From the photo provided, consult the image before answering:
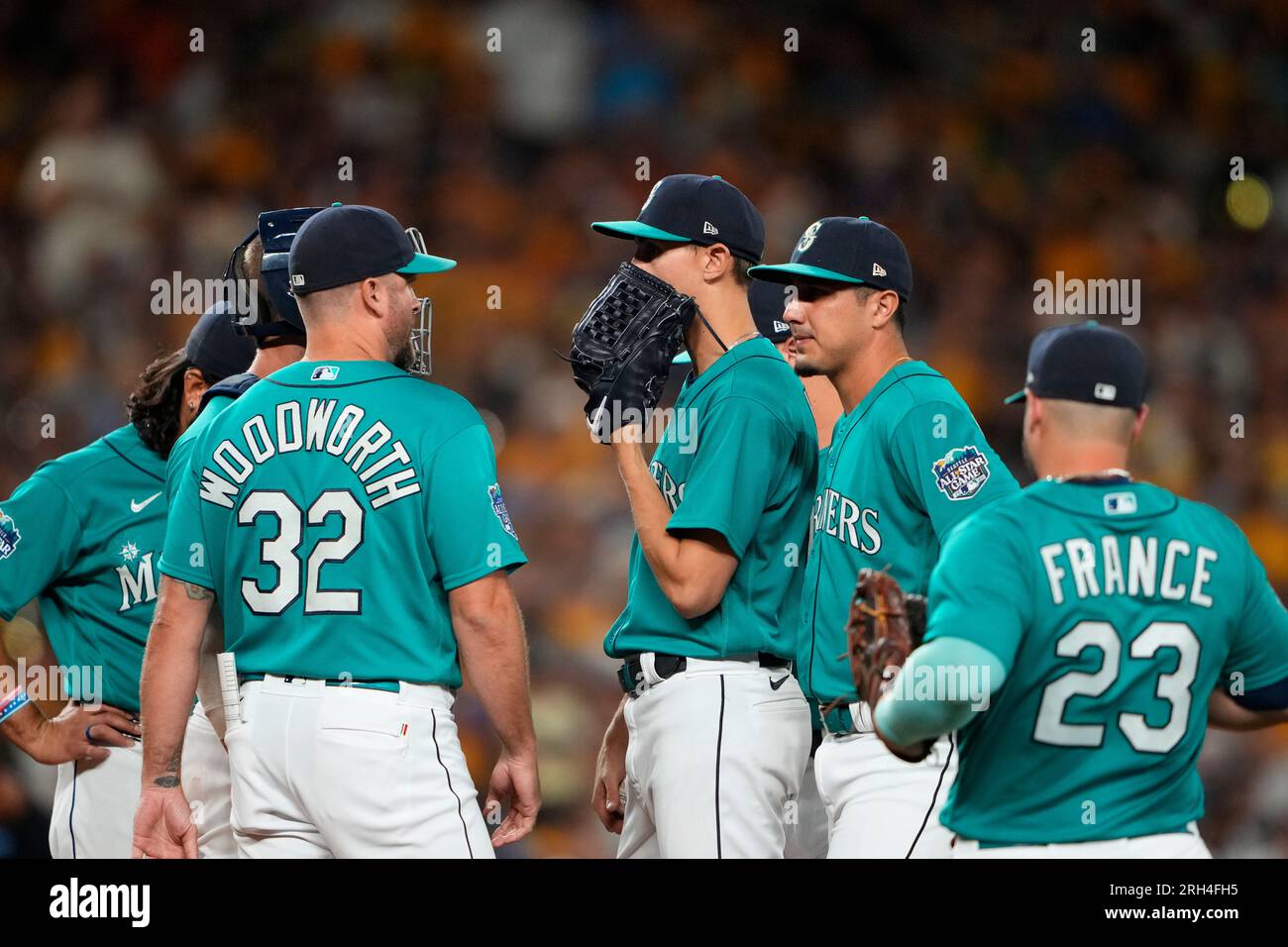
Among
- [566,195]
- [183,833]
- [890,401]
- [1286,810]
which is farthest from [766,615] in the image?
[566,195]

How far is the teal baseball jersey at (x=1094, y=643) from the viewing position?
2.27m

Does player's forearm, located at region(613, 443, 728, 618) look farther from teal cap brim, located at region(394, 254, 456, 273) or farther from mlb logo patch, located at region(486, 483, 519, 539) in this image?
teal cap brim, located at region(394, 254, 456, 273)

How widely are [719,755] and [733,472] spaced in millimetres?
572

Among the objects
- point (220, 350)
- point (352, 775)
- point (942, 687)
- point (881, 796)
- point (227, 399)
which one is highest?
point (220, 350)

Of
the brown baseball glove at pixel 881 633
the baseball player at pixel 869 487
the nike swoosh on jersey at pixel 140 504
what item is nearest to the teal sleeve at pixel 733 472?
the baseball player at pixel 869 487

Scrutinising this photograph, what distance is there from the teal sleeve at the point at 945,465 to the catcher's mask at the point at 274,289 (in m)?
1.35

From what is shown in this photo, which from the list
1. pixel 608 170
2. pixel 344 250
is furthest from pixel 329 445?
pixel 608 170

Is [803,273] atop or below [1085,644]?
atop

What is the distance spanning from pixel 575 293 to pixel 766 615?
13.4 ft

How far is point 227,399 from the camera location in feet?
10.9

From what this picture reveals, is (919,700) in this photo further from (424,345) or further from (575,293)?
(575,293)

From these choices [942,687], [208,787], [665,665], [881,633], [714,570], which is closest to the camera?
[942,687]

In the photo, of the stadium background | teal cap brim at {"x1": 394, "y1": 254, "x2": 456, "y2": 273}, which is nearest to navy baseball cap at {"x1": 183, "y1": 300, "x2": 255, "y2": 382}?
teal cap brim at {"x1": 394, "y1": 254, "x2": 456, "y2": 273}

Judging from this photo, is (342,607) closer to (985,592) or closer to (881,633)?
(881,633)
